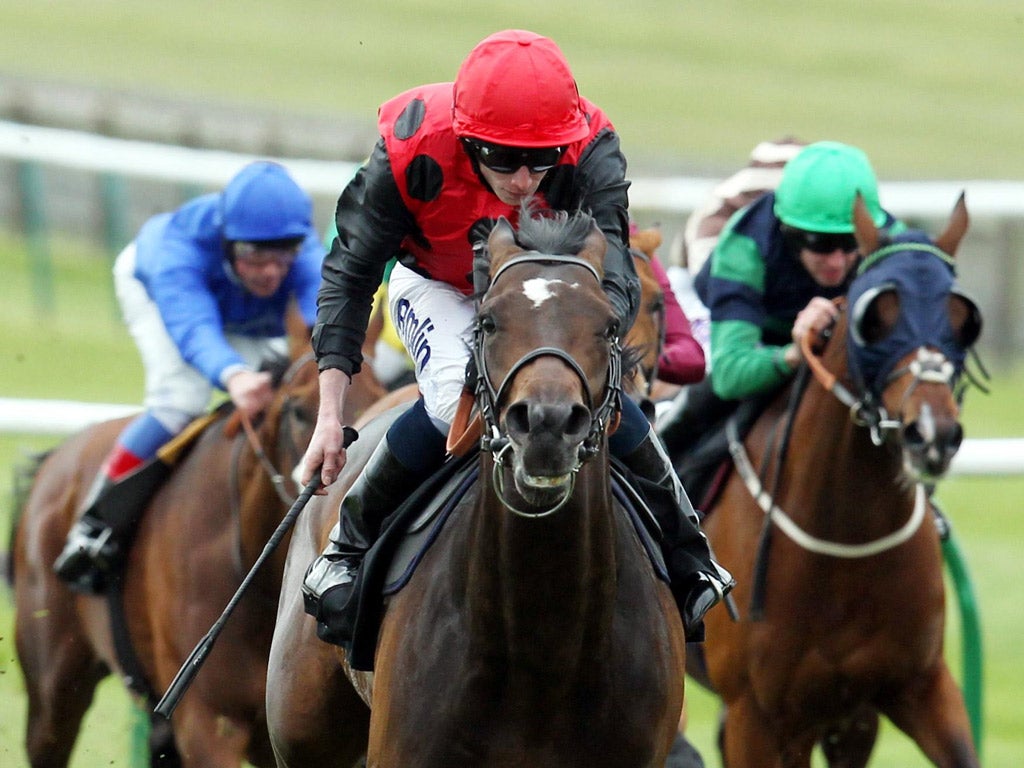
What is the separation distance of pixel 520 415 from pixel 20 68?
21.0m

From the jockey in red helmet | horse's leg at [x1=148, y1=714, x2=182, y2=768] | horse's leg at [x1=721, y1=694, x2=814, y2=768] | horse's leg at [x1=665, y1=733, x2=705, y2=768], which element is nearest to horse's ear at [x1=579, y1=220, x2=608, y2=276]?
the jockey in red helmet

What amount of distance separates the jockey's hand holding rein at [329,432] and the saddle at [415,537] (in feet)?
0.62

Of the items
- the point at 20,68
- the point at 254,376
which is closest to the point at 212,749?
the point at 254,376

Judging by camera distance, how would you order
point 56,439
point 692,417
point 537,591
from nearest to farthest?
point 537,591 < point 692,417 < point 56,439

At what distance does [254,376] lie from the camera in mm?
6426

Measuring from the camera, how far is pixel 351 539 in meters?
4.49

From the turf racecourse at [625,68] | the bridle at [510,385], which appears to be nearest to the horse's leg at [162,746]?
the bridle at [510,385]

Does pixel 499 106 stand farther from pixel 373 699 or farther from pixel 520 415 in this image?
pixel 373 699

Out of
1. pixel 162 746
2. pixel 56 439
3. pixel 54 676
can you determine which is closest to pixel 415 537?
pixel 162 746

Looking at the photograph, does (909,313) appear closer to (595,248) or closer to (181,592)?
(595,248)

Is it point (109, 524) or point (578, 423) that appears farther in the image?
point (109, 524)

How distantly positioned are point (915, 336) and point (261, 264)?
2.35 m

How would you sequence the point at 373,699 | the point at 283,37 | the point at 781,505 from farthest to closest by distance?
the point at 283,37
the point at 781,505
the point at 373,699

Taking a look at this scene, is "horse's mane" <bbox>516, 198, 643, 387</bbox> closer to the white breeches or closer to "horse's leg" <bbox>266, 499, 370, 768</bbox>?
the white breeches
